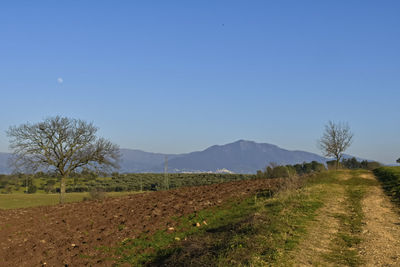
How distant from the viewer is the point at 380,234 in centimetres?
1342

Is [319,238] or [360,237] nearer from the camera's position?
[319,238]

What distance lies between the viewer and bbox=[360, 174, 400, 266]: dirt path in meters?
10.4

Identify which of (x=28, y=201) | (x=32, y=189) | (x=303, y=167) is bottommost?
(x=32, y=189)

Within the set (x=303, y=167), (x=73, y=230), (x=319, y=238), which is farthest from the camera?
(x=303, y=167)

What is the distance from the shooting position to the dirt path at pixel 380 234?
10352mm

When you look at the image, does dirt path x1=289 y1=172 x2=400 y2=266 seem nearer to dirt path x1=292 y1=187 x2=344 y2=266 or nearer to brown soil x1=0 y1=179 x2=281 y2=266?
dirt path x1=292 y1=187 x2=344 y2=266

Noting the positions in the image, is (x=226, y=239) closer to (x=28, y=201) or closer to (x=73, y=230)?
(x=73, y=230)

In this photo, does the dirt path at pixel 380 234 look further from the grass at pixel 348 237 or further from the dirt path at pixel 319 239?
the dirt path at pixel 319 239

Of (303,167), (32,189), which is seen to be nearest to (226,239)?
(32,189)

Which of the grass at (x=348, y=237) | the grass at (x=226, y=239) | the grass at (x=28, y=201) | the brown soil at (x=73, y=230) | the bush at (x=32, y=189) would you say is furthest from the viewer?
the bush at (x=32, y=189)

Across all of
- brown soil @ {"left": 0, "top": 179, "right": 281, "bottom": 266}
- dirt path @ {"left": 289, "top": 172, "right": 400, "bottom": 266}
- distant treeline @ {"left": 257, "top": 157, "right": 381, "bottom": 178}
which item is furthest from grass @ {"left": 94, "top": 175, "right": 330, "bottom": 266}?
distant treeline @ {"left": 257, "top": 157, "right": 381, "bottom": 178}

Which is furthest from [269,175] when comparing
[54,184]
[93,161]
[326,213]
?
[54,184]

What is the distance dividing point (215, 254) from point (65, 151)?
37.1m

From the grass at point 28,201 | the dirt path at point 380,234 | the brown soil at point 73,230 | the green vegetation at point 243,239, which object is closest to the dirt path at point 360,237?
the dirt path at point 380,234
